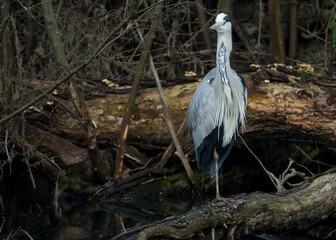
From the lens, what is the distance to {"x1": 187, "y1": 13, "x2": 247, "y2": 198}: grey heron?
5.39 m

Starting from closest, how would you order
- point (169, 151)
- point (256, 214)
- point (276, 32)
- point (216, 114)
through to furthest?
1. point (256, 214)
2. point (216, 114)
3. point (169, 151)
4. point (276, 32)

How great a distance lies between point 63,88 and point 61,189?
0.88 m

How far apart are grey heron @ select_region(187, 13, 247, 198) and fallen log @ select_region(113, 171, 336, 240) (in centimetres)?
65

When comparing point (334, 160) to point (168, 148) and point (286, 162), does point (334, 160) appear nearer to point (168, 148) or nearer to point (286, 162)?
point (286, 162)

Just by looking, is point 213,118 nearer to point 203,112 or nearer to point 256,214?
point 203,112

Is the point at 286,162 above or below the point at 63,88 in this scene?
below

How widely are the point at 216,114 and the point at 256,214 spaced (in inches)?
38.7

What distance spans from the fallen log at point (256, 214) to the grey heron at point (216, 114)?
0.65m

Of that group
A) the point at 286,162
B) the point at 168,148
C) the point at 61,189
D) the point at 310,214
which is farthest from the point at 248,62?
the point at 310,214

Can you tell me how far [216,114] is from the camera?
544 centimetres

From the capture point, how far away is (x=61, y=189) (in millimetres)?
6379

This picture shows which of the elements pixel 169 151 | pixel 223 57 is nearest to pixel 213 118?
pixel 223 57

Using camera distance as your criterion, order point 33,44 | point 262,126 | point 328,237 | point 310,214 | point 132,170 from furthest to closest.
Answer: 1. point 33,44
2. point 132,170
3. point 262,126
4. point 328,237
5. point 310,214

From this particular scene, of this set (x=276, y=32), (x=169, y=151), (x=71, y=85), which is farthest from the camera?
(x=276, y=32)
